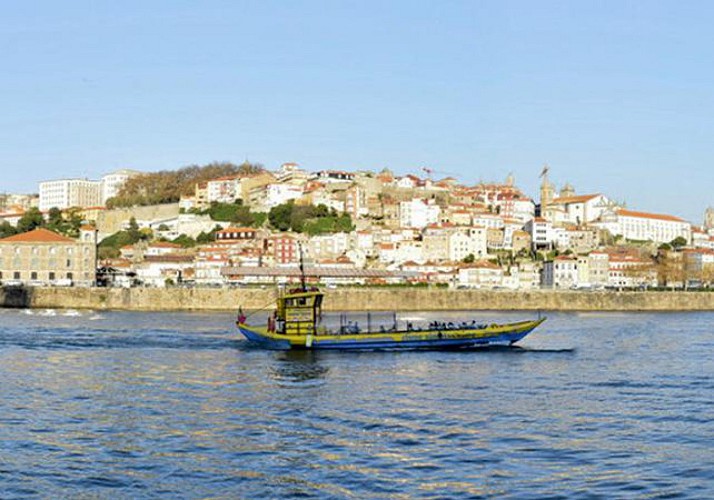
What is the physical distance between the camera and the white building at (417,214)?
5221 inches

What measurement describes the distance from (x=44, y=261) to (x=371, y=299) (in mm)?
28176

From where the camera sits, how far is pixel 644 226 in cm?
14438

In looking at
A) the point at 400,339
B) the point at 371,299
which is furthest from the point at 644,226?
the point at 400,339

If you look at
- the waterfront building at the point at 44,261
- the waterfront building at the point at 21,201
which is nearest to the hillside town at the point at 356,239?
the waterfront building at the point at 44,261

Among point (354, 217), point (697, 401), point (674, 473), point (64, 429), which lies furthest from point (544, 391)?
point (354, 217)

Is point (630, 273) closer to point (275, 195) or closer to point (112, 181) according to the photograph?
point (275, 195)

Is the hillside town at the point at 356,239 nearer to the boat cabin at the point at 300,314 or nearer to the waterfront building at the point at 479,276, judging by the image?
the waterfront building at the point at 479,276

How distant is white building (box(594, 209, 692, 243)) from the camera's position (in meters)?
141

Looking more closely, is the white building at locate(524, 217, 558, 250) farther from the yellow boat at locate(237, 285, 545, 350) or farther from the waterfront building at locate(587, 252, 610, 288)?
the yellow boat at locate(237, 285, 545, 350)

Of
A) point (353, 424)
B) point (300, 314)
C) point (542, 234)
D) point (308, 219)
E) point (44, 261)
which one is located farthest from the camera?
point (542, 234)

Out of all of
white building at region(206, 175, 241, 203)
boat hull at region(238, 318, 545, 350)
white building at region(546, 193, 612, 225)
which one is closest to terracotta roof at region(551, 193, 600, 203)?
white building at region(546, 193, 612, 225)

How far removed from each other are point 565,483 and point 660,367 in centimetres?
1885

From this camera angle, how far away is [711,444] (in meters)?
20.0

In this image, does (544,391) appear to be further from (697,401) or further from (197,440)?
(197,440)
